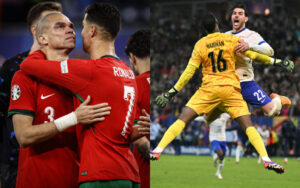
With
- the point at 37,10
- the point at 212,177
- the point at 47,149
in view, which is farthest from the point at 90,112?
the point at 212,177

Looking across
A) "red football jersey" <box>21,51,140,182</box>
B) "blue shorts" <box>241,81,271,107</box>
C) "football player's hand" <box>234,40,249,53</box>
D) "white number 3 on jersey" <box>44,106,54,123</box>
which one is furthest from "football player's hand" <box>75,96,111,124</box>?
"blue shorts" <box>241,81,271,107</box>

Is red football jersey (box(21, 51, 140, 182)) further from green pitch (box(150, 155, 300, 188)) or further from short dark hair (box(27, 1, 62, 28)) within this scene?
green pitch (box(150, 155, 300, 188))

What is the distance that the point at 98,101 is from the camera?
1.95 meters

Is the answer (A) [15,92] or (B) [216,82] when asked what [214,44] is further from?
(A) [15,92]

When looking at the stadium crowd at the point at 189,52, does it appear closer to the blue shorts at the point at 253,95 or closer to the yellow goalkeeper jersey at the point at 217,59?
the yellow goalkeeper jersey at the point at 217,59

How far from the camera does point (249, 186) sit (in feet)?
19.7

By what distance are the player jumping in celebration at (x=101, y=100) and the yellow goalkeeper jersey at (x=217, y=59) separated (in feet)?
8.39

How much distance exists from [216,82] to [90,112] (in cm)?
284

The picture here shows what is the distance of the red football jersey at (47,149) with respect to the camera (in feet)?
6.61

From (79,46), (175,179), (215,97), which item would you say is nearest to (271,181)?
(175,179)

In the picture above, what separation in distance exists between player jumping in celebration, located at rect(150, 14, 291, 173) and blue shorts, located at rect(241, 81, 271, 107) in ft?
0.40

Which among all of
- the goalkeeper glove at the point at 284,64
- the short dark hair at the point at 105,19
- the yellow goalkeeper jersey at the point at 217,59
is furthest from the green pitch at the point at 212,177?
the short dark hair at the point at 105,19

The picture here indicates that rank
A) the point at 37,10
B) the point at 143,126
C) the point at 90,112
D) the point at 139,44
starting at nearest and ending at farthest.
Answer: the point at 90,112 < the point at 143,126 < the point at 37,10 < the point at 139,44

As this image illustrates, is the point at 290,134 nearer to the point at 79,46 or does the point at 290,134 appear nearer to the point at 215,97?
the point at 215,97
